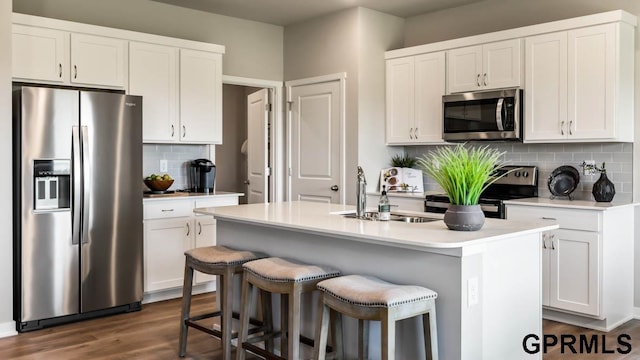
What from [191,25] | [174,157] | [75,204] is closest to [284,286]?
[75,204]

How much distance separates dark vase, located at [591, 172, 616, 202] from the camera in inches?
162

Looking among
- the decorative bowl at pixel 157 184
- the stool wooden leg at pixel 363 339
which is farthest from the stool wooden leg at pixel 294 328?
the decorative bowl at pixel 157 184

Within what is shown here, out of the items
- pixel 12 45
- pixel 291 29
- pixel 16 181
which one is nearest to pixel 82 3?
pixel 12 45

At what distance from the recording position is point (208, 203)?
4.96 meters

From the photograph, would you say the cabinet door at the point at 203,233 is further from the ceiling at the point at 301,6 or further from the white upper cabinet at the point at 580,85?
the white upper cabinet at the point at 580,85

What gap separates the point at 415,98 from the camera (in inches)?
207

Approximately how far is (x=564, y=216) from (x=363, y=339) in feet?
6.81

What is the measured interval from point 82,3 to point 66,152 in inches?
58.9

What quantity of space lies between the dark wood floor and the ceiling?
286 cm

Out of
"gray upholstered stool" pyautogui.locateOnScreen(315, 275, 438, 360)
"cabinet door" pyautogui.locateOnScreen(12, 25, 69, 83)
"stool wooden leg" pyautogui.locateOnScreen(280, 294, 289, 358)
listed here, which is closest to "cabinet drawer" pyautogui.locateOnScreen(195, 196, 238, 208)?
"cabinet door" pyautogui.locateOnScreen(12, 25, 69, 83)

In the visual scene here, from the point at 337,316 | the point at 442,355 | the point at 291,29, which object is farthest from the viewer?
the point at 291,29

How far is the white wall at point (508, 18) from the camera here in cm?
420

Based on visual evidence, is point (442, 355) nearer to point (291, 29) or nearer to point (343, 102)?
point (343, 102)

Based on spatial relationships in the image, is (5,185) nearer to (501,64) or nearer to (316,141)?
(316,141)
